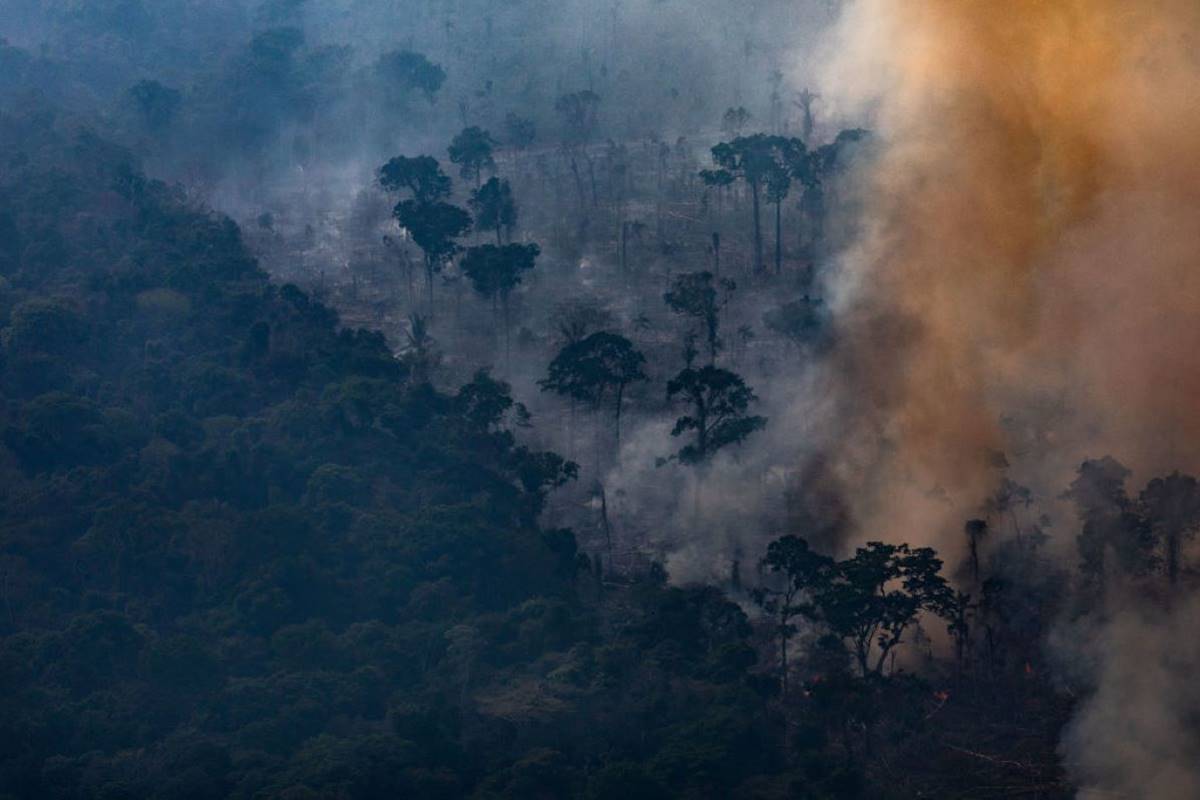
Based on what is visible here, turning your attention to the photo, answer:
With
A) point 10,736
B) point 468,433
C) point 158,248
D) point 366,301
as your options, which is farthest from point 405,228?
point 10,736

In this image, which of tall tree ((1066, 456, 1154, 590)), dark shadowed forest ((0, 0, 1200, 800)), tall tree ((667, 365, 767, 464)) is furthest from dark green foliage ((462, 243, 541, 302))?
tall tree ((1066, 456, 1154, 590))


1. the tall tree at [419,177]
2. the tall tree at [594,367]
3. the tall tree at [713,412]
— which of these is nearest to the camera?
the tall tree at [713,412]

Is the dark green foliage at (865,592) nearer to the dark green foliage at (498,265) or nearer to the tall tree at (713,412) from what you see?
the tall tree at (713,412)

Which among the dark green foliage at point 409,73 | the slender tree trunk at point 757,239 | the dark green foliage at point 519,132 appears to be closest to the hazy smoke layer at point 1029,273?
the slender tree trunk at point 757,239

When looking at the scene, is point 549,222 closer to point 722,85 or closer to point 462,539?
point 722,85

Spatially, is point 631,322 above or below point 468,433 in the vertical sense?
above

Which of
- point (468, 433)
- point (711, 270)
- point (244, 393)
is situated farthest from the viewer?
point (711, 270)
